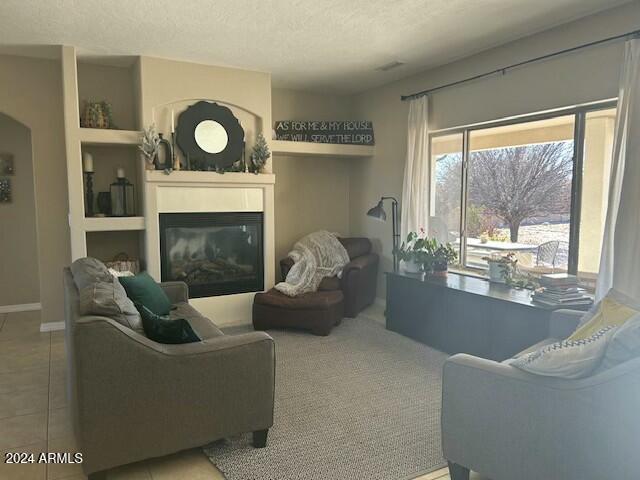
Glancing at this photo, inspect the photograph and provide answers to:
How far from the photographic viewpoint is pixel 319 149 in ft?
17.5

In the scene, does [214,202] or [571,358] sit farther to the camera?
[214,202]

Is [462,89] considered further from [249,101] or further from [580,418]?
[580,418]

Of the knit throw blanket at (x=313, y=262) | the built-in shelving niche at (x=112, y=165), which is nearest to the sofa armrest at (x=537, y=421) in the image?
the knit throw blanket at (x=313, y=262)

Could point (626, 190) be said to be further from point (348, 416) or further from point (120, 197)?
point (120, 197)

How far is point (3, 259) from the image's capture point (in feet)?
18.0

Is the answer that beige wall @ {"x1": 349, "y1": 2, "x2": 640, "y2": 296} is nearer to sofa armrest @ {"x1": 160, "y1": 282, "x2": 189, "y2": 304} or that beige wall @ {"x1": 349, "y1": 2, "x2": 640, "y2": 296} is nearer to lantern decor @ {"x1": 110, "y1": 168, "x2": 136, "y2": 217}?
sofa armrest @ {"x1": 160, "y1": 282, "x2": 189, "y2": 304}

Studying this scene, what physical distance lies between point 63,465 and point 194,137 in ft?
10.3

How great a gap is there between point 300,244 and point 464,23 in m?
2.79

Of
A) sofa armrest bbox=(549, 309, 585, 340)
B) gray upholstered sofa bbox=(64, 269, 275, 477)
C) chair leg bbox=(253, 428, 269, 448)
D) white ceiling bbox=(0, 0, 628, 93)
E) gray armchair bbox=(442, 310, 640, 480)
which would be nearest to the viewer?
gray armchair bbox=(442, 310, 640, 480)

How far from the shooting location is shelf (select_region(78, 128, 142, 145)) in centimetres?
421

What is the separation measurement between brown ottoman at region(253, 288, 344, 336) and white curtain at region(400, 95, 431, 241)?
3.83 feet

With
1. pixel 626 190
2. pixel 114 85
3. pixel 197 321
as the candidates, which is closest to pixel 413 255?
pixel 626 190

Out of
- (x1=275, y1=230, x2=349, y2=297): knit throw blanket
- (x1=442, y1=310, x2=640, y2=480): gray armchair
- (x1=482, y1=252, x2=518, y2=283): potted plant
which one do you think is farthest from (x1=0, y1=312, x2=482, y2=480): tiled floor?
(x1=275, y1=230, x2=349, y2=297): knit throw blanket

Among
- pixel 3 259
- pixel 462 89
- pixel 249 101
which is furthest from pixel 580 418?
pixel 3 259
